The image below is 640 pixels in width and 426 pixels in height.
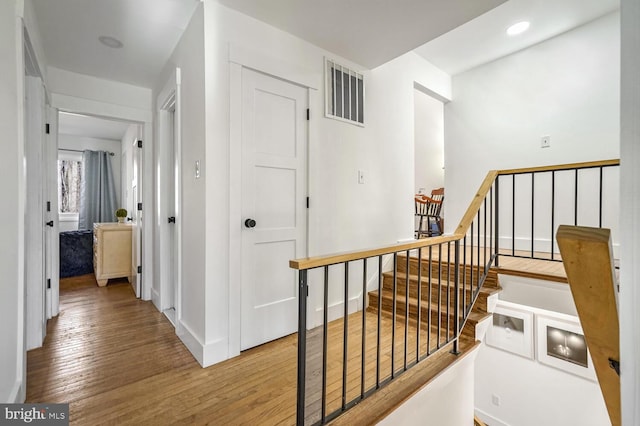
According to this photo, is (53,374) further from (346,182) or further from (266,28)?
(266,28)

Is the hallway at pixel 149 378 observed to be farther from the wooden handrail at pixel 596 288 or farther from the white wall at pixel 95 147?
the white wall at pixel 95 147

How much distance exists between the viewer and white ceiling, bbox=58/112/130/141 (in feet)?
14.6

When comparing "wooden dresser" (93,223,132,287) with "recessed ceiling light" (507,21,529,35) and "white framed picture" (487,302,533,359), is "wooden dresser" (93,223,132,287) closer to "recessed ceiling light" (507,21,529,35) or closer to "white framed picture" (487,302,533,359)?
"white framed picture" (487,302,533,359)

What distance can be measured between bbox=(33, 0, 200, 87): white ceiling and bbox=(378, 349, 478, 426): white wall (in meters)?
2.88

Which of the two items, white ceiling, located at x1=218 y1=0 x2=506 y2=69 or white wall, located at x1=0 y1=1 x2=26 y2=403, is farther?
white ceiling, located at x1=218 y1=0 x2=506 y2=69

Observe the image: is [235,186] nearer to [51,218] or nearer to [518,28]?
[51,218]

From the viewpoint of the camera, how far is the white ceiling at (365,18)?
6.61ft

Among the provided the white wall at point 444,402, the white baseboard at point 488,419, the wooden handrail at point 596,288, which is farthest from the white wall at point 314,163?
the white baseboard at point 488,419

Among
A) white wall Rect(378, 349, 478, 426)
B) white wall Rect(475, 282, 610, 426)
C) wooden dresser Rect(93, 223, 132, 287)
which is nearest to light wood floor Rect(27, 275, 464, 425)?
white wall Rect(378, 349, 478, 426)

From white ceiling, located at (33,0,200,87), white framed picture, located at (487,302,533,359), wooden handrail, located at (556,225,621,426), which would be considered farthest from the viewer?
white framed picture, located at (487,302,533,359)

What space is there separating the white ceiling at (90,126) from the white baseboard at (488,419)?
21.0ft

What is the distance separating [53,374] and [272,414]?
4.88ft

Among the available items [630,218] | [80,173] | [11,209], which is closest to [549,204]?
[630,218]

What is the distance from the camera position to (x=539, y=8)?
8.99 ft
